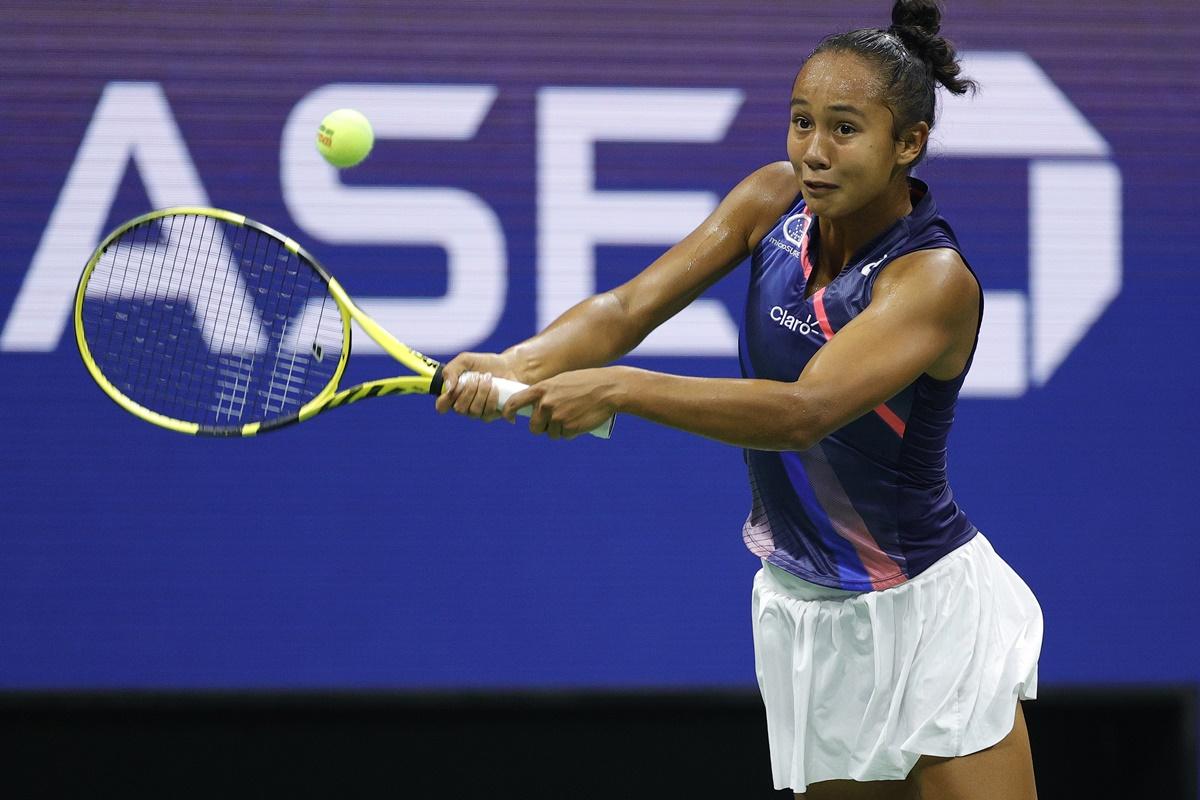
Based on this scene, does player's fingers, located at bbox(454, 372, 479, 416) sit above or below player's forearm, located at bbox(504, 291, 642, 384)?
below

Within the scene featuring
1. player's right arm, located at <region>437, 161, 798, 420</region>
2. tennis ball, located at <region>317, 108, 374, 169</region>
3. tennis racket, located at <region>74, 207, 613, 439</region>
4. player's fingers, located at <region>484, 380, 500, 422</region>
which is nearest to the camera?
player's fingers, located at <region>484, 380, 500, 422</region>

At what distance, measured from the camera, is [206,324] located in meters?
3.58

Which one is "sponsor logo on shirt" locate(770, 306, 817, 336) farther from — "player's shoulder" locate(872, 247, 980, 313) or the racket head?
the racket head

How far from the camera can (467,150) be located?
12.3 ft

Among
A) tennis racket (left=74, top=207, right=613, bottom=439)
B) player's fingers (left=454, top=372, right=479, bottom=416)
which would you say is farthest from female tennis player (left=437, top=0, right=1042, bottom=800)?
tennis racket (left=74, top=207, right=613, bottom=439)

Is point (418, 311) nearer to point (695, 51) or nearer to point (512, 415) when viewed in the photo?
point (695, 51)

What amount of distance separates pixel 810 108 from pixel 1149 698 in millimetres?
2211

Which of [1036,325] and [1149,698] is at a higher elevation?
[1036,325]

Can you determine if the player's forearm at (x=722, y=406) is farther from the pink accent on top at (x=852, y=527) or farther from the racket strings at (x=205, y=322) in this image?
the racket strings at (x=205, y=322)

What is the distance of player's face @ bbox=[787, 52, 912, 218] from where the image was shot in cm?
223

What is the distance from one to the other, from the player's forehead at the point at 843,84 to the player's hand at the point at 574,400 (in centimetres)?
51

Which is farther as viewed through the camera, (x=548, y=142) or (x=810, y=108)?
(x=548, y=142)

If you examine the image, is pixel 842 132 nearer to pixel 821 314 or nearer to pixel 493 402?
pixel 821 314

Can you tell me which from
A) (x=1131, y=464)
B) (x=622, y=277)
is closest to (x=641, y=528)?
(x=622, y=277)
